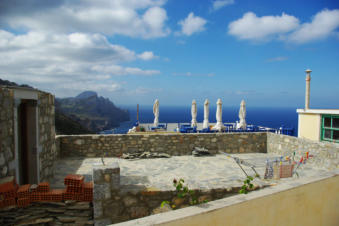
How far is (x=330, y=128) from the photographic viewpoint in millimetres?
11352

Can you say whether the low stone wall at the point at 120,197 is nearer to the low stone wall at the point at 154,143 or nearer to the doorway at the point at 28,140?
the doorway at the point at 28,140

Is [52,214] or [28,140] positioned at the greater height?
[28,140]

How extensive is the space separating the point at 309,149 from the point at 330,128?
400 cm

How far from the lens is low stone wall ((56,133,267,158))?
9508 mm

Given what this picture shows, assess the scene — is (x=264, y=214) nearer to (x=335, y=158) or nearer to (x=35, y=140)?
(x=35, y=140)

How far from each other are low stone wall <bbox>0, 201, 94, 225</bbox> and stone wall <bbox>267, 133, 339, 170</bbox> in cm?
741

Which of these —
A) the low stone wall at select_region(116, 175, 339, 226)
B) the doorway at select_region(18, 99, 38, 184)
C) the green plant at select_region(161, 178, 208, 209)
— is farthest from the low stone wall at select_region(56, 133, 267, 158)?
the low stone wall at select_region(116, 175, 339, 226)

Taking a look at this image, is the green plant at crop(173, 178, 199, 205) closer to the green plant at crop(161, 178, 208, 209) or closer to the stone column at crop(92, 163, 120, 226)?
the green plant at crop(161, 178, 208, 209)

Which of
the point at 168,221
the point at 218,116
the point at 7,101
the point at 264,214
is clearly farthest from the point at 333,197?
the point at 218,116

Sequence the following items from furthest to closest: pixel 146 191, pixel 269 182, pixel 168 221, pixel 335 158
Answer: pixel 335 158, pixel 269 182, pixel 146 191, pixel 168 221

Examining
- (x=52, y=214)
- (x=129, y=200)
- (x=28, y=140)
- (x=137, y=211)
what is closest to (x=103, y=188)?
(x=129, y=200)

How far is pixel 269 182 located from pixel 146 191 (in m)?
2.83

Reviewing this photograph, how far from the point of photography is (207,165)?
8234 mm

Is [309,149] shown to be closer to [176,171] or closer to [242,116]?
[176,171]
